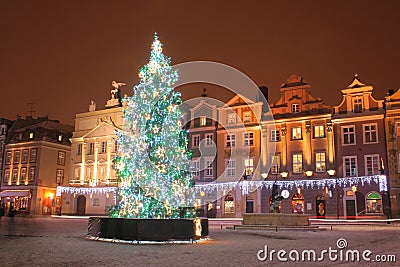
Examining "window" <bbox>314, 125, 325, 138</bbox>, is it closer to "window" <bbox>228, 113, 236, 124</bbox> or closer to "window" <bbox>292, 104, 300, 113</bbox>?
"window" <bbox>292, 104, 300, 113</bbox>

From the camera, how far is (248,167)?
44469mm

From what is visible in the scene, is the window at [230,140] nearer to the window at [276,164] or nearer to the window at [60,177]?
the window at [276,164]

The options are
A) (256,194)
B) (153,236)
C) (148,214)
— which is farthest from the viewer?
(256,194)

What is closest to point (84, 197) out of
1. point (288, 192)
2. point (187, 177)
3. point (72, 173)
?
point (72, 173)

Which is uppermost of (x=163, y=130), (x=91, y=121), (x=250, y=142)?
(x=91, y=121)

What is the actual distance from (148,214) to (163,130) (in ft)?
11.6

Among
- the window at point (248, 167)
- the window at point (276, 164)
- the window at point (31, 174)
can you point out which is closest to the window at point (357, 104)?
the window at point (276, 164)

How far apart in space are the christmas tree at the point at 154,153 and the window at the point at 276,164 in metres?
25.5

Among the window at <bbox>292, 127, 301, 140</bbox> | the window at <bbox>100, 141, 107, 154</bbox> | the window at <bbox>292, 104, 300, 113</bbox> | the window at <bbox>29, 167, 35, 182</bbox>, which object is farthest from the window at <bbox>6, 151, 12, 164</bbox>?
the window at <bbox>292, 104, 300, 113</bbox>

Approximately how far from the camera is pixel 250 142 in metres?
45.0

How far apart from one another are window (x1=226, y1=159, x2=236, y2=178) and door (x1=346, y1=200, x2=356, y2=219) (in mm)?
11531

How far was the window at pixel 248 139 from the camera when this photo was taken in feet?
147

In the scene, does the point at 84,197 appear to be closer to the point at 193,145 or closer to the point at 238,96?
the point at 193,145

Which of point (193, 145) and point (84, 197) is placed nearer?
point (193, 145)
